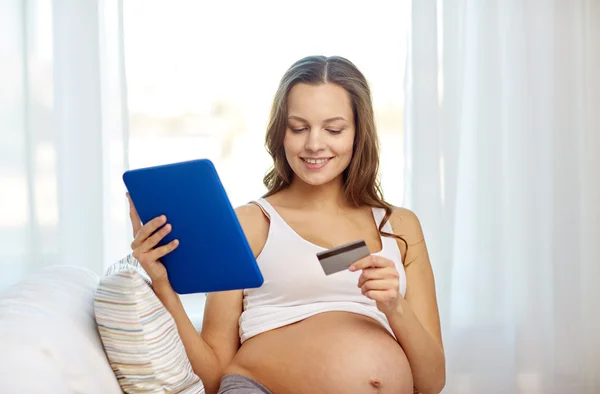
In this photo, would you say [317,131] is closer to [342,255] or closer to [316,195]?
[316,195]

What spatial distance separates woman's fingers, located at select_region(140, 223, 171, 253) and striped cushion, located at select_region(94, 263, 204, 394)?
52 millimetres

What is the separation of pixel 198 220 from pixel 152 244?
105 millimetres

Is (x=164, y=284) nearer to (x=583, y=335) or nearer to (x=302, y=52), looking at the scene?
(x=302, y=52)

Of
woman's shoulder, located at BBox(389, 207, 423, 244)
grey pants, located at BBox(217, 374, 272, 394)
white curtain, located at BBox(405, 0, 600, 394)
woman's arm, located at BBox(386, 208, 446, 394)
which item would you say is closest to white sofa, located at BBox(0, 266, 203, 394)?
grey pants, located at BBox(217, 374, 272, 394)

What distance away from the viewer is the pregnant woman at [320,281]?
5.83ft

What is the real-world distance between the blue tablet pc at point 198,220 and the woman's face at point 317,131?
410mm

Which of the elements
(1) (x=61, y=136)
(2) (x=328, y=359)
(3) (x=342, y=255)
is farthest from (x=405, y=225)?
(1) (x=61, y=136)

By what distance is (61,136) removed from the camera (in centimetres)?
276

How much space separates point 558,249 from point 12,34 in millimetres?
2117

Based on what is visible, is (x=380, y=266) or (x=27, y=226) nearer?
(x=380, y=266)

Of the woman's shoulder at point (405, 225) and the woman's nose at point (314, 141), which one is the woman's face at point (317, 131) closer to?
the woman's nose at point (314, 141)

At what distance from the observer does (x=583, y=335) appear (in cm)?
316

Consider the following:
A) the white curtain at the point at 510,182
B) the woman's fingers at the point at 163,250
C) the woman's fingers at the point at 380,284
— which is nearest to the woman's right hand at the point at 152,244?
the woman's fingers at the point at 163,250

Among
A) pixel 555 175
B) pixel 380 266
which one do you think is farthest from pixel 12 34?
pixel 555 175
